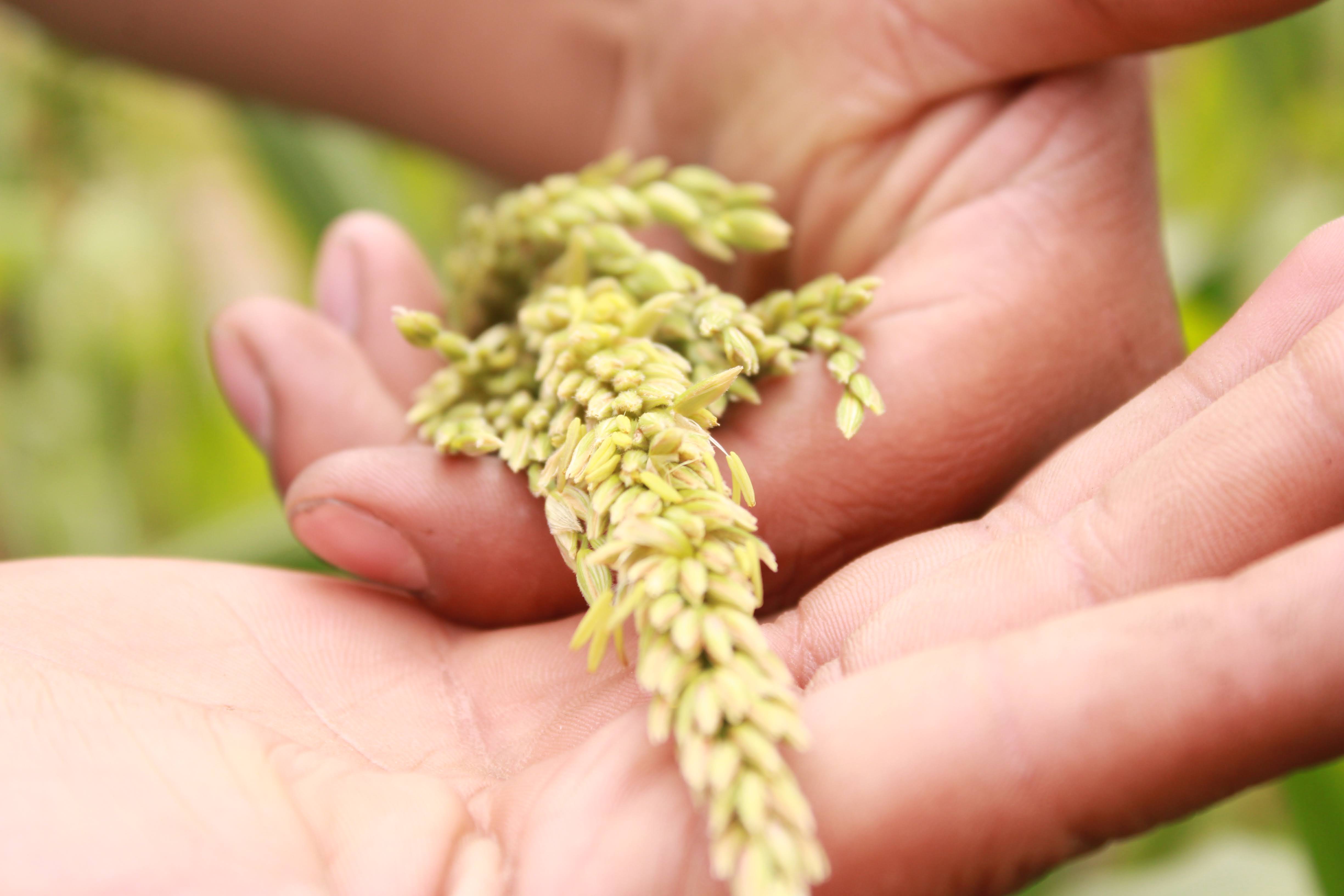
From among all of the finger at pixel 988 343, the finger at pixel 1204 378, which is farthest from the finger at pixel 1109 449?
the finger at pixel 988 343

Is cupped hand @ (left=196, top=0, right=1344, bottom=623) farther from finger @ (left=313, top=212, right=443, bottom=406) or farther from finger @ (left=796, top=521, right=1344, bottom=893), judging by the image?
finger @ (left=796, top=521, right=1344, bottom=893)

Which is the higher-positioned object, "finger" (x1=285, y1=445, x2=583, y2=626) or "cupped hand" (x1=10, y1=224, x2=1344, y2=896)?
"finger" (x1=285, y1=445, x2=583, y2=626)

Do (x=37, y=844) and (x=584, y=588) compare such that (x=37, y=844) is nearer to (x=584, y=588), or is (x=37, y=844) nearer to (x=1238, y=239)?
(x=584, y=588)

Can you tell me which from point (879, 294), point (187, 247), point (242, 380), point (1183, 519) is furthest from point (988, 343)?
point (187, 247)

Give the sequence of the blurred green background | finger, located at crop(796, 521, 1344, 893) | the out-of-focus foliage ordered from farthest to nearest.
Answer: the out-of-focus foliage → the blurred green background → finger, located at crop(796, 521, 1344, 893)

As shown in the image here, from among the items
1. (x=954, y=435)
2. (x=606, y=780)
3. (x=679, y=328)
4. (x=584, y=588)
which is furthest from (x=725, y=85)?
(x=606, y=780)

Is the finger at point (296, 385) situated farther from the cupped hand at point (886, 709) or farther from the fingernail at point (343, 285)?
the cupped hand at point (886, 709)

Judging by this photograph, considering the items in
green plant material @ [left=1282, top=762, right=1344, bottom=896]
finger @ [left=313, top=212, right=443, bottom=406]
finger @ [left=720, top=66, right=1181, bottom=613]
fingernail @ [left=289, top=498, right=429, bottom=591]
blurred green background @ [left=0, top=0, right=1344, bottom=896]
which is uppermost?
blurred green background @ [left=0, top=0, right=1344, bottom=896]

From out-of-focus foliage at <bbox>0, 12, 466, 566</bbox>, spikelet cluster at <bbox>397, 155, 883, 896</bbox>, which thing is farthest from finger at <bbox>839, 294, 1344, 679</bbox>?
out-of-focus foliage at <bbox>0, 12, 466, 566</bbox>
